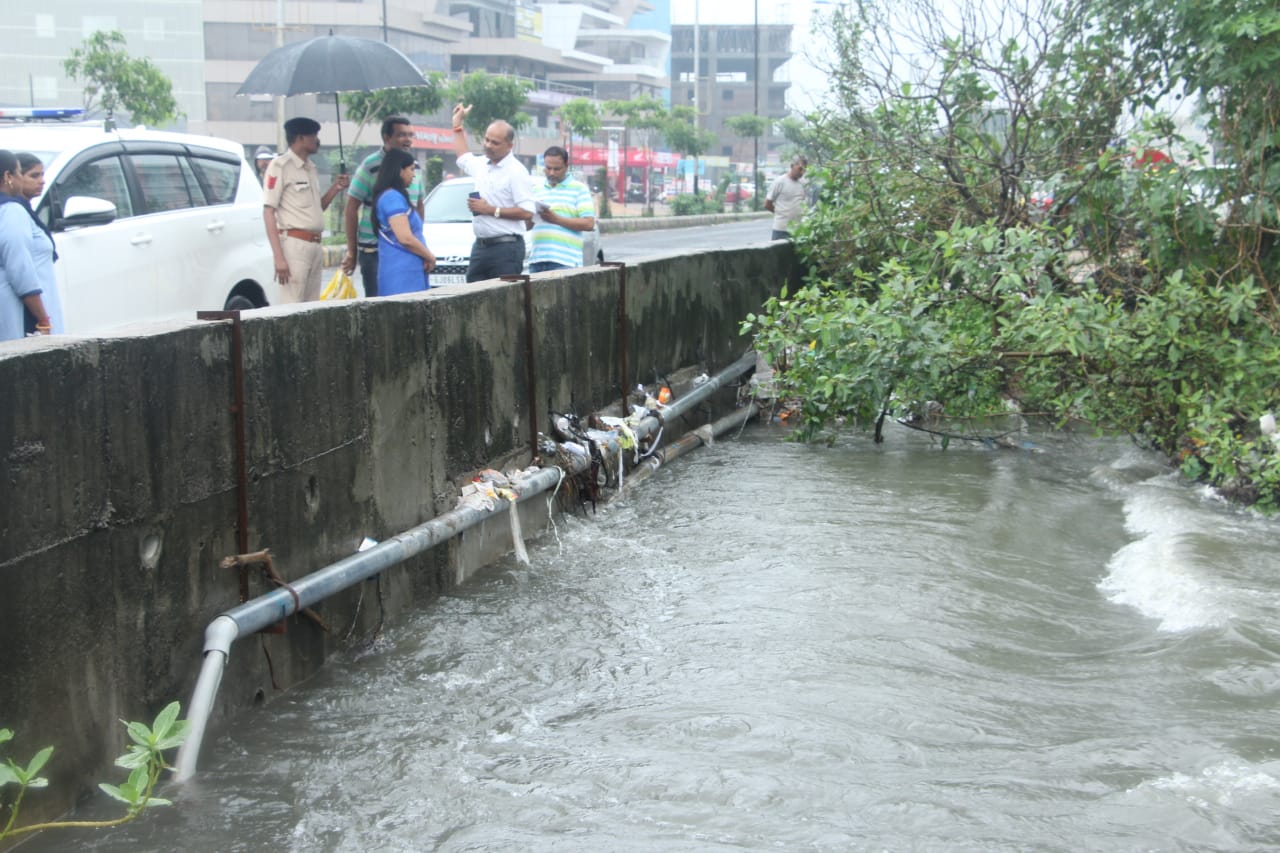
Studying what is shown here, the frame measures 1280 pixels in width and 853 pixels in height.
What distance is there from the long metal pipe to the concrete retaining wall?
121 millimetres

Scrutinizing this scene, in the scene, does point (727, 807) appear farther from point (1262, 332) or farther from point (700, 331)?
point (700, 331)

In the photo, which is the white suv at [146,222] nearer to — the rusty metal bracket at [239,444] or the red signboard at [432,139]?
the rusty metal bracket at [239,444]

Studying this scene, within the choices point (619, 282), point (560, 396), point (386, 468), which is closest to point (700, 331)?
point (619, 282)

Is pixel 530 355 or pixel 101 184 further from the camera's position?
pixel 101 184

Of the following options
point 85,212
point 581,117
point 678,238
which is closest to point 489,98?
point 581,117

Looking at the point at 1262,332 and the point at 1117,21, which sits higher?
the point at 1117,21

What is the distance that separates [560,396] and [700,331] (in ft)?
10.3

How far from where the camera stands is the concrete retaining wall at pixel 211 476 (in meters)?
3.80

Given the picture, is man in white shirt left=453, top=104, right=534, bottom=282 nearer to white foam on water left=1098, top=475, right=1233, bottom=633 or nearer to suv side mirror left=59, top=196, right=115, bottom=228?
suv side mirror left=59, top=196, right=115, bottom=228

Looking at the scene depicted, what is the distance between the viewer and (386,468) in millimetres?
5914

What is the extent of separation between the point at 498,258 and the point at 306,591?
14.6ft

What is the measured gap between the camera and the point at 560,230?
32.4 ft

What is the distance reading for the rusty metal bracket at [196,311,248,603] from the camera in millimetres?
4754

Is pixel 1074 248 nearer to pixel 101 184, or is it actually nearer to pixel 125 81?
pixel 101 184
